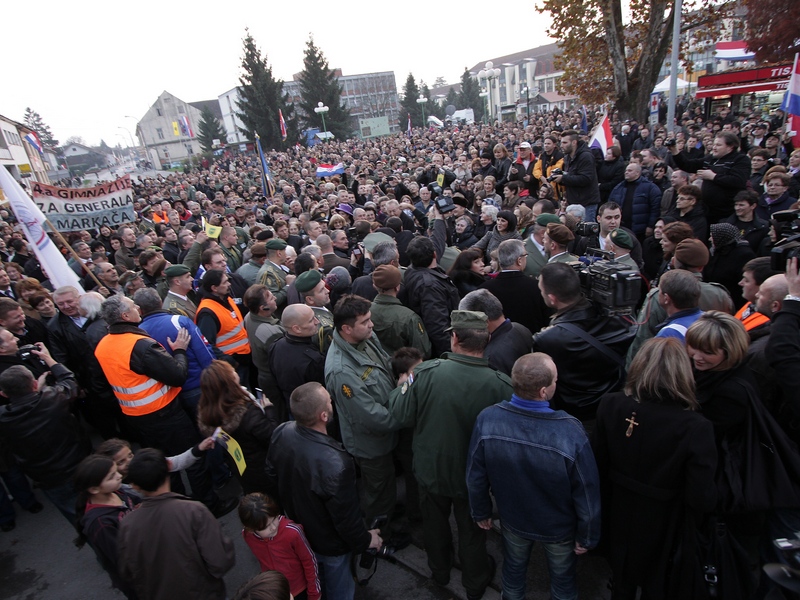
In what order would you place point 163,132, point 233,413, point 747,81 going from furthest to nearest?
point 163,132, point 747,81, point 233,413

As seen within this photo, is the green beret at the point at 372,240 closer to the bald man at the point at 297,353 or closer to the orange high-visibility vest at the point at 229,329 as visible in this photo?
the orange high-visibility vest at the point at 229,329

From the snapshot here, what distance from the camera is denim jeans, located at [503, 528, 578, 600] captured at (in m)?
2.55

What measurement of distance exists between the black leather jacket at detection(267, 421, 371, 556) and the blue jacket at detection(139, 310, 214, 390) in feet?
5.58

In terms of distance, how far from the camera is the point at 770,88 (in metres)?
23.7

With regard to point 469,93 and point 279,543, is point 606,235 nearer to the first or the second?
point 279,543

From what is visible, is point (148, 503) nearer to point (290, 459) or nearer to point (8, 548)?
point (290, 459)

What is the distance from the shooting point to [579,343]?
9.50 feet

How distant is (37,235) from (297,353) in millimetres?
5005

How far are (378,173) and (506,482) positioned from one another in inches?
611

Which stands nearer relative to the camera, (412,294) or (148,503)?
(148,503)

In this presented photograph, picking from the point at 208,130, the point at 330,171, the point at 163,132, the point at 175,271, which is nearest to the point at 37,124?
the point at 163,132

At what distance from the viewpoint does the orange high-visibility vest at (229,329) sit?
4.50 meters

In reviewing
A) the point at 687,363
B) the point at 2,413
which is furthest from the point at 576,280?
the point at 2,413

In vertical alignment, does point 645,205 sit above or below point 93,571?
above
